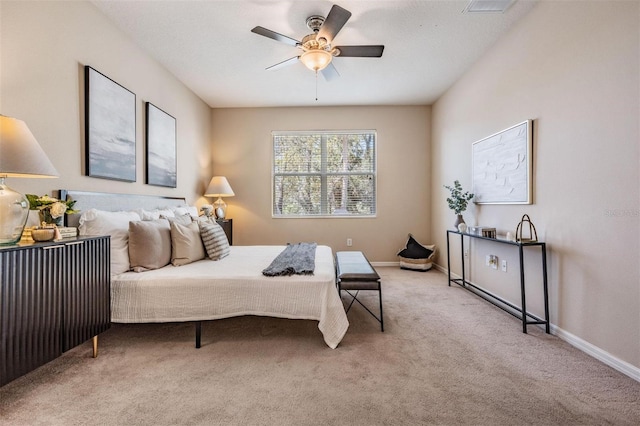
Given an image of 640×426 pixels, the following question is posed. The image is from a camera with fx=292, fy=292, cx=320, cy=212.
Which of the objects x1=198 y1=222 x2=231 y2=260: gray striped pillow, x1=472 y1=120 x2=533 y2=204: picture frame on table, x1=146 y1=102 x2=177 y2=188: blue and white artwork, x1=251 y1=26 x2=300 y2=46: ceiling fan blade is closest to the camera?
x1=251 y1=26 x2=300 y2=46: ceiling fan blade

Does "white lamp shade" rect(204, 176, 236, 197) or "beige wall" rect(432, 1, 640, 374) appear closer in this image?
"beige wall" rect(432, 1, 640, 374)

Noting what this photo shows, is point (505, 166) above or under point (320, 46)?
under

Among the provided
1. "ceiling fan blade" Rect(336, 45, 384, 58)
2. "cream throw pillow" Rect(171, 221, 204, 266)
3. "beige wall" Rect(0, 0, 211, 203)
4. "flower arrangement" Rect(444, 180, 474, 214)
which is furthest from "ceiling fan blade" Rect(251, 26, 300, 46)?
"flower arrangement" Rect(444, 180, 474, 214)

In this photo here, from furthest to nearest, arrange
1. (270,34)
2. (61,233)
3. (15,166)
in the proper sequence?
1. (270,34)
2. (61,233)
3. (15,166)

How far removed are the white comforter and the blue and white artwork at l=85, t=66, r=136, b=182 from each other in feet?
3.48

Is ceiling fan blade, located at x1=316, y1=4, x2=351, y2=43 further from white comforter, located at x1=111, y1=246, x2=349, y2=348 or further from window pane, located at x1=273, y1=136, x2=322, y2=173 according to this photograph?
window pane, located at x1=273, y1=136, x2=322, y2=173

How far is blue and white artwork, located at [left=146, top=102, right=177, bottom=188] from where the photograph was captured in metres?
3.16

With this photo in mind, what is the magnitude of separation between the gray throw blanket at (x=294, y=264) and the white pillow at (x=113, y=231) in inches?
42.0

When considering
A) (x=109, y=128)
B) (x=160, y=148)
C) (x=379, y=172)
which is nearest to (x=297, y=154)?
(x=379, y=172)

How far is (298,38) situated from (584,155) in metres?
2.58

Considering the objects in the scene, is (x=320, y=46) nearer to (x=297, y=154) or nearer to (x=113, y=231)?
(x=113, y=231)

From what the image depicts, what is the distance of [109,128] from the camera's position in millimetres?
2541

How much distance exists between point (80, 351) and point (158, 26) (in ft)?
8.98

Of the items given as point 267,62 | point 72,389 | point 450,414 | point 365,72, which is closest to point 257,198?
point 267,62
